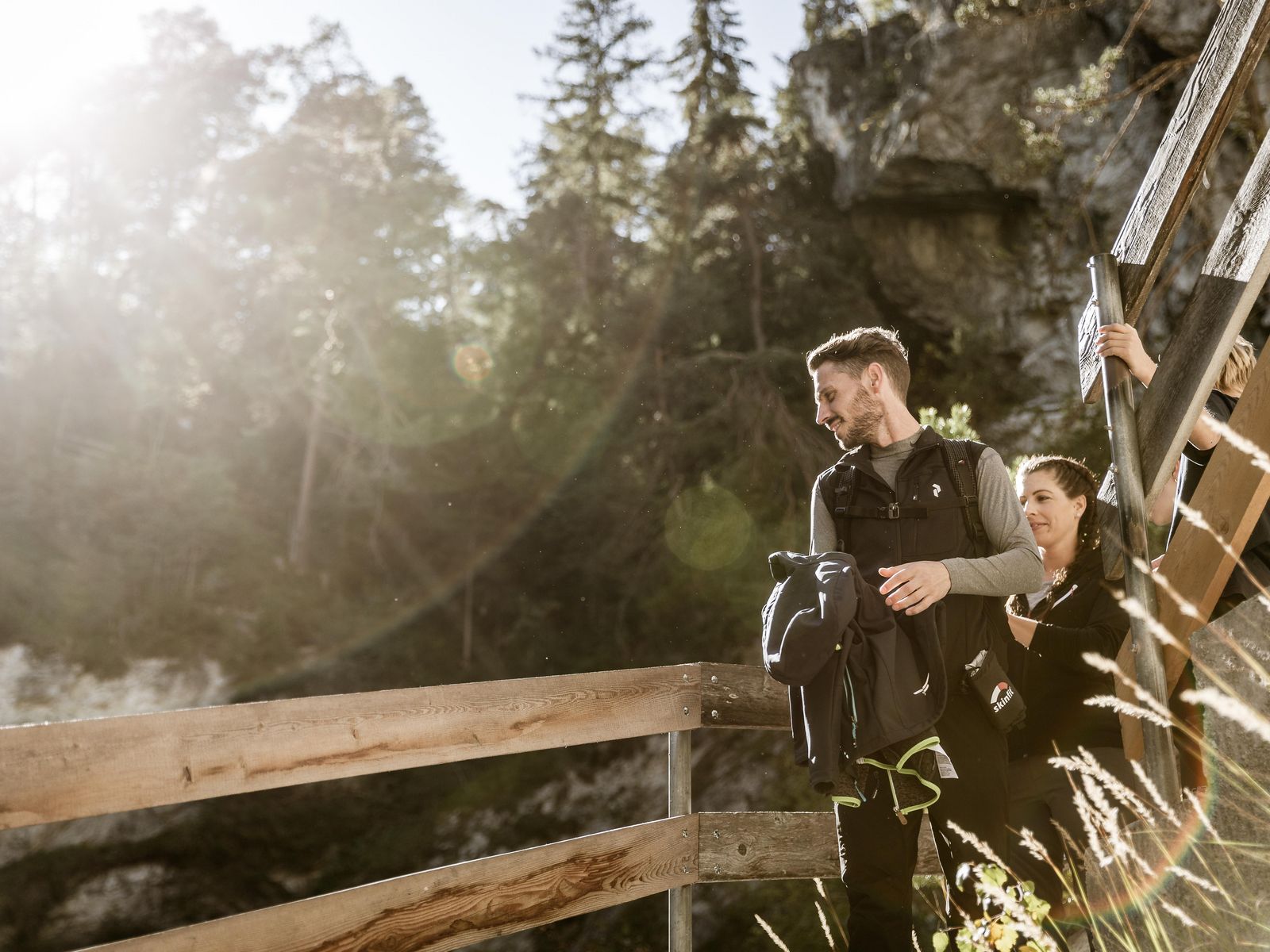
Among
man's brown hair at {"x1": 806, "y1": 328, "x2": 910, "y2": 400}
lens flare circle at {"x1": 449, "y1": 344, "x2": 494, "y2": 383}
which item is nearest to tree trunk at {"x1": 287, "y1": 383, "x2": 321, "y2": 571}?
lens flare circle at {"x1": 449, "y1": 344, "x2": 494, "y2": 383}

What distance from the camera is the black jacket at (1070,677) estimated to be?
283 centimetres

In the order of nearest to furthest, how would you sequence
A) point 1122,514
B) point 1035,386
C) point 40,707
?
point 1122,514 → point 1035,386 → point 40,707

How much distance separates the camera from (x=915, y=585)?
8.13ft

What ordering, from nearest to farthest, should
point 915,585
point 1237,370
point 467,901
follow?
1. point 915,585
2. point 467,901
3. point 1237,370

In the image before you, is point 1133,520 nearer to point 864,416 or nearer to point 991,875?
point 864,416

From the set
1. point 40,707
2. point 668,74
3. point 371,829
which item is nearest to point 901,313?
point 668,74

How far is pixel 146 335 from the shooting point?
84.2ft

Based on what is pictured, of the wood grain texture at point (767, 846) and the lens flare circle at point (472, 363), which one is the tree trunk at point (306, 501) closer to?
the lens flare circle at point (472, 363)

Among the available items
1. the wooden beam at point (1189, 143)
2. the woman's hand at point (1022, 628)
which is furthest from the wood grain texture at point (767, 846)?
the wooden beam at point (1189, 143)

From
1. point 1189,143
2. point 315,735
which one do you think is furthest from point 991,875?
point 1189,143

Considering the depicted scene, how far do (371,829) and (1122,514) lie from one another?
17.7m

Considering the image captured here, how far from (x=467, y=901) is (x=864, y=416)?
1.93 meters

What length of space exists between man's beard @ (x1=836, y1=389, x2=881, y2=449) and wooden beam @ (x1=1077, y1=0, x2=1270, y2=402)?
678mm

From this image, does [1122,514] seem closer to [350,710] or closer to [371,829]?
[350,710]
